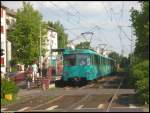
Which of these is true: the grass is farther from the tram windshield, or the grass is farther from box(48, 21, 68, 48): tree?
box(48, 21, 68, 48): tree

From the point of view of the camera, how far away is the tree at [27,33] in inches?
3287

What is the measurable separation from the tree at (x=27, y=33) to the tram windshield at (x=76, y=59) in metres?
32.5

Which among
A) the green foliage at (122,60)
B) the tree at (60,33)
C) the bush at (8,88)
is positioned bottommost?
the bush at (8,88)

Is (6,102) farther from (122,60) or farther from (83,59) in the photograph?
(122,60)

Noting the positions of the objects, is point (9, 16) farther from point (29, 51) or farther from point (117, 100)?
point (117, 100)

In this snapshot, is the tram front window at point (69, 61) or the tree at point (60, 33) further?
the tree at point (60, 33)

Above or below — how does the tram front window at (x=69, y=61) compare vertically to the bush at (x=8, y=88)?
above

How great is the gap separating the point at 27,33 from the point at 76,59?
117 ft

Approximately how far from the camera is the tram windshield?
4956cm

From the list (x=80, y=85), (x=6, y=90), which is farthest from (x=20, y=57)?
(x=6, y=90)

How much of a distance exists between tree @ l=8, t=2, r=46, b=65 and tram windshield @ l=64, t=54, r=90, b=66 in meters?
32.5

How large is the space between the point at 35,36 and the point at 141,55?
58590mm

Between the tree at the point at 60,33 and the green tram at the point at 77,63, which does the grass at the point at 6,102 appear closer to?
the green tram at the point at 77,63

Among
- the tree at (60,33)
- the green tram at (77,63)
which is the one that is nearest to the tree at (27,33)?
the green tram at (77,63)
